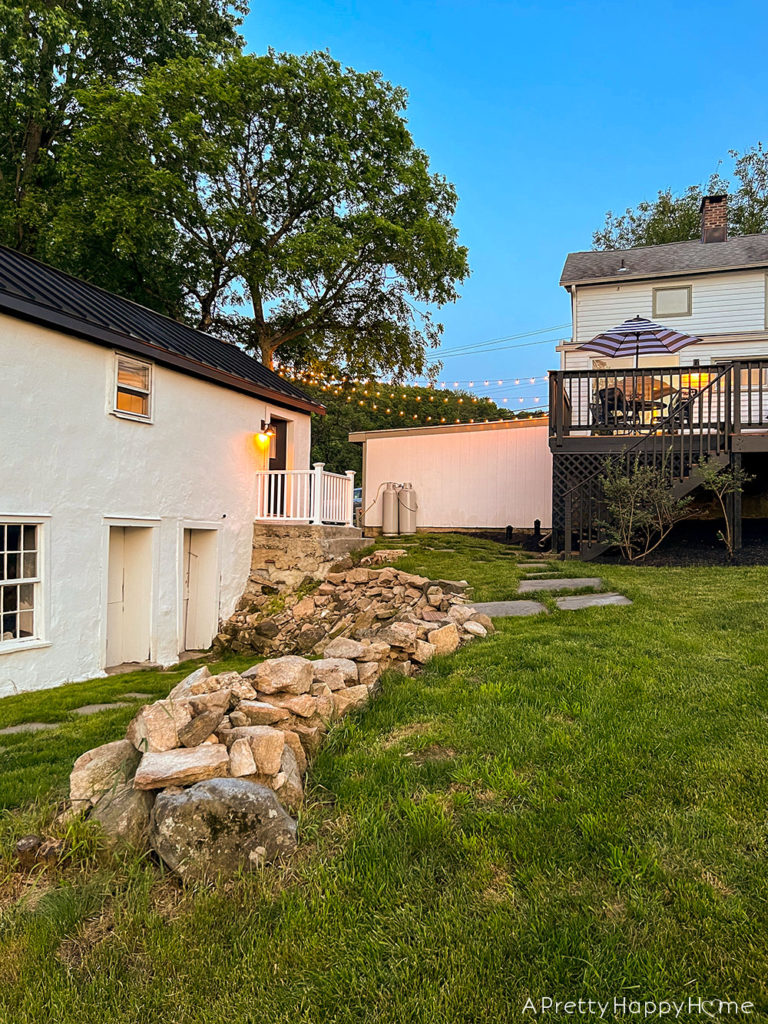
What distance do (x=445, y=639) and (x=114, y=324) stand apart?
6.32 meters

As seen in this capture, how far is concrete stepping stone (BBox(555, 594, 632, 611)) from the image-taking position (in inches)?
215

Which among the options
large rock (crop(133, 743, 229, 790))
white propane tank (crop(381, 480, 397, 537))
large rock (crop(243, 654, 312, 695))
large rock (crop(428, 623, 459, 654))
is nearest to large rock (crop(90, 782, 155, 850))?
large rock (crop(133, 743, 229, 790))

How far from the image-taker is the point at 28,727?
471 cm

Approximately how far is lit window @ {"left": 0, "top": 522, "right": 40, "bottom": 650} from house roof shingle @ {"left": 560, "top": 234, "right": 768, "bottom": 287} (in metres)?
13.4

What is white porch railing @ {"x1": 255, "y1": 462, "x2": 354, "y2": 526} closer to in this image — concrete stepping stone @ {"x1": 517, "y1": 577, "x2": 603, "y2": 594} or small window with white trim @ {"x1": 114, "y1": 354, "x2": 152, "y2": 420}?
small window with white trim @ {"x1": 114, "y1": 354, "x2": 152, "y2": 420}

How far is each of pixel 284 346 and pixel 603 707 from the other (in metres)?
16.7

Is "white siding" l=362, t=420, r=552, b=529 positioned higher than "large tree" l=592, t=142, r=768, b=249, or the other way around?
"large tree" l=592, t=142, r=768, b=249

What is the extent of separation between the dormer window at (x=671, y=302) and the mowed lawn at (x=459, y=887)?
1299 cm

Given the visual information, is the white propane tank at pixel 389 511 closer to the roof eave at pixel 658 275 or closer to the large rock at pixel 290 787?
the roof eave at pixel 658 275

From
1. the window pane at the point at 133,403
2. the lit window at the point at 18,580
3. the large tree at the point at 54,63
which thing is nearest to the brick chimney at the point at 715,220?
the large tree at the point at 54,63

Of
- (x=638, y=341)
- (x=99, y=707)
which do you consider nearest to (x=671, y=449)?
(x=638, y=341)

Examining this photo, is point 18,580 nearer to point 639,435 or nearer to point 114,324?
point 114,324

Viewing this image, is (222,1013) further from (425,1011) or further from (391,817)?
(391,817)

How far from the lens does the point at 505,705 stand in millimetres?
3281
